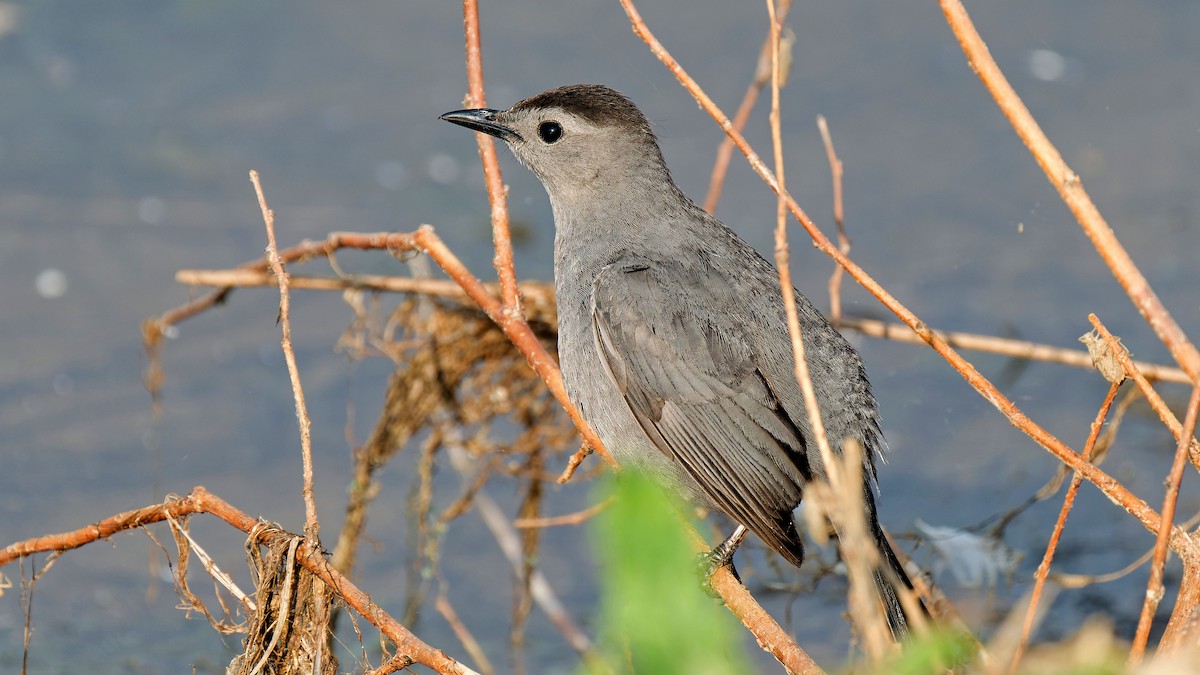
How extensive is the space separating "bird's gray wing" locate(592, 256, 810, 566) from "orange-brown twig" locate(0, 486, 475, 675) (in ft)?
4.34

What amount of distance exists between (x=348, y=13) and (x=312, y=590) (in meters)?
6.82

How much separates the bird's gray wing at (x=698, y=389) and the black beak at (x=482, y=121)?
81cm

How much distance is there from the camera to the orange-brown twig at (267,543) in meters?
2.81

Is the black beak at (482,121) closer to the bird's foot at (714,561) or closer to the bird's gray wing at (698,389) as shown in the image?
the bird's gray wing at (698,389)

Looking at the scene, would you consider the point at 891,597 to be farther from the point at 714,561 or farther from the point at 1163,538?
the point at 1163,538

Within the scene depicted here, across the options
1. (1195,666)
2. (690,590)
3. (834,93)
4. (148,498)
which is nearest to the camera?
(690,590)

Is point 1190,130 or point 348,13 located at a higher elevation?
point 348,13

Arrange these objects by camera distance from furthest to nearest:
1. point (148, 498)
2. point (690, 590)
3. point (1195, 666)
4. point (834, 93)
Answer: point (834, 93), point (148, 498), point (1195, 666), point (690, 590)

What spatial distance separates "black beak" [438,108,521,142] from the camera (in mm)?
4352

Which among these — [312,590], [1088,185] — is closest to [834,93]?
[1088,185]

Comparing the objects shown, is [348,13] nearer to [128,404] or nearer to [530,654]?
[128,404]

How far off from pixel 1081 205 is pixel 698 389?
6.39 feet

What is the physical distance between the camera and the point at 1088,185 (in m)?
7.88

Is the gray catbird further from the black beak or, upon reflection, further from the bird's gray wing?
the black beak
